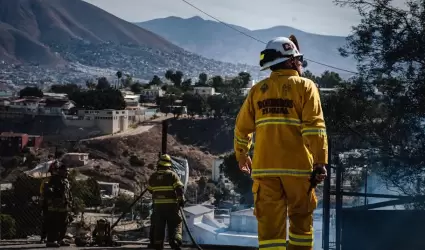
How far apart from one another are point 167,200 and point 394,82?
13.3ft

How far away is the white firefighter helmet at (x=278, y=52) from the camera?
4.99 m

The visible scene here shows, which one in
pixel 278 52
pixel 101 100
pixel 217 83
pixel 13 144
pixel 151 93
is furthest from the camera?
pixel 151 93

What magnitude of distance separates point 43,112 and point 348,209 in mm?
112206

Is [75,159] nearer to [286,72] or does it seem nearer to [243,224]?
[243,224]

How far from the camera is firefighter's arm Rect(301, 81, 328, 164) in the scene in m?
4.68

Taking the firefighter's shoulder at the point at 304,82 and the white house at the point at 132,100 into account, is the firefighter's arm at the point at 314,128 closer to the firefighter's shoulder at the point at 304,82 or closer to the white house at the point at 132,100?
the firefighter's shoulder at the point at 304,82

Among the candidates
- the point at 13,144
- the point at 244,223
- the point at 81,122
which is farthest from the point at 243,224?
the point at 81,122

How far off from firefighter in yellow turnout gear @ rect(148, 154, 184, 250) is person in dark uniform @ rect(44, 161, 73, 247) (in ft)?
4.03

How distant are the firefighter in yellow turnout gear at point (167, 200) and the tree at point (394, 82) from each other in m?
2.94

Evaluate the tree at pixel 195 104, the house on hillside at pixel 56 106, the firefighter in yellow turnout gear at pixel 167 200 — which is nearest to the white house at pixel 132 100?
the house on hillside at pixel 56 106

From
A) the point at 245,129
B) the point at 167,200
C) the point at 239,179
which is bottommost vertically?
the point at 239,179

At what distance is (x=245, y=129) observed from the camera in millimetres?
5203

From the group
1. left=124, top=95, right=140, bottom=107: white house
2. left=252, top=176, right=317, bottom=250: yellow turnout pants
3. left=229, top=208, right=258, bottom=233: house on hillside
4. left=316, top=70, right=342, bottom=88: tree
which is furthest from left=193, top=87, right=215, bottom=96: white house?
left=252, top=176, right=317, bottom=250: yellow turnout pants

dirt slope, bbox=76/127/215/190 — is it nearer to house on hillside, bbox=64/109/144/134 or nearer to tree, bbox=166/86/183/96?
house on hillside, bbox=64/109/144/134
